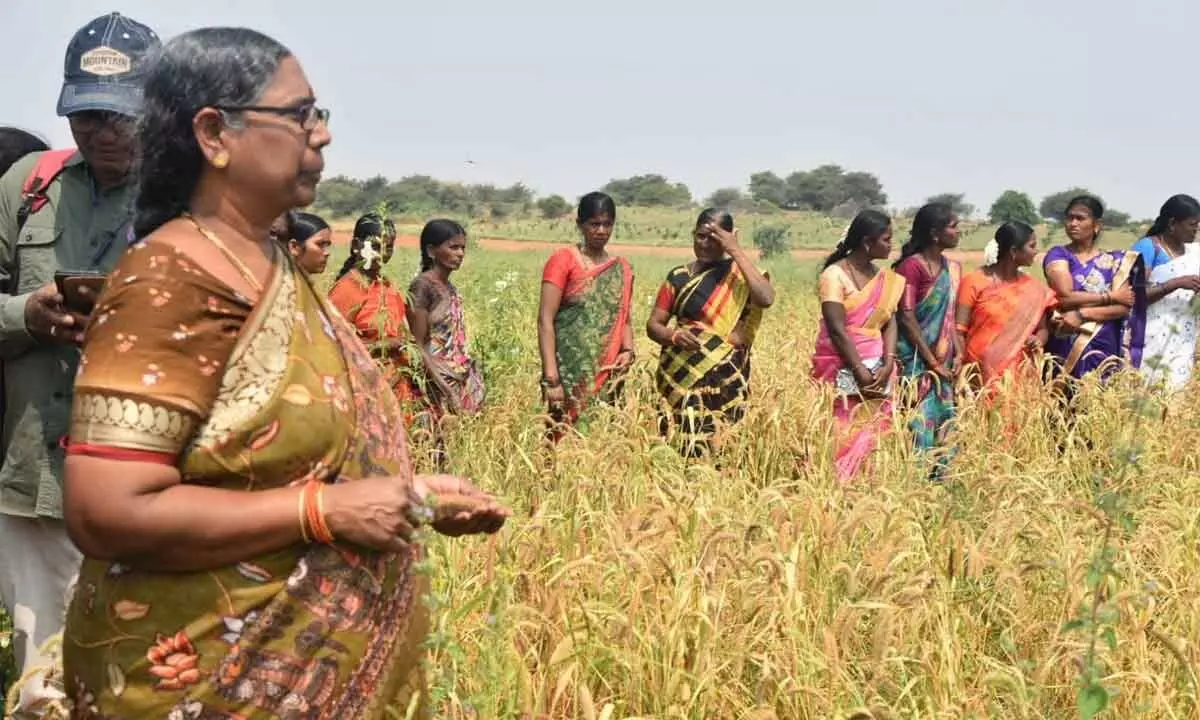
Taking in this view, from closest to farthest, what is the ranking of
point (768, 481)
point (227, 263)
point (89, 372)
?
1. point (89, 372)
2. point (227, 263)
3. point (768, 481)

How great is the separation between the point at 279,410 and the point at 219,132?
15.0 inches

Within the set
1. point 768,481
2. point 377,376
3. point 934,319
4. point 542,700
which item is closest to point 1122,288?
point 934,319

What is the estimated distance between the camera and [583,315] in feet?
17.8

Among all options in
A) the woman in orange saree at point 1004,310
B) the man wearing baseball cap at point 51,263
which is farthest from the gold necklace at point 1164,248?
the man wearing baseball cap at point 51,263

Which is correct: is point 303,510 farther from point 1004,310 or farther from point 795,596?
point 1004,310

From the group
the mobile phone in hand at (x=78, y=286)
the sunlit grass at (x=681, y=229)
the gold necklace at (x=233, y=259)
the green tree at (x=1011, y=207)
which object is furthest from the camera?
the green tree at (x=1011, y=207)

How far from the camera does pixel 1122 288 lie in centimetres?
637

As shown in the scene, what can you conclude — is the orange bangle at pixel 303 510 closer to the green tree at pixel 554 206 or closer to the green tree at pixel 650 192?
the green tree at pixel 554 206

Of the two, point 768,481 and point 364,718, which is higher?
point 364,718

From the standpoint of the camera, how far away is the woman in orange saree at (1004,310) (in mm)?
6113

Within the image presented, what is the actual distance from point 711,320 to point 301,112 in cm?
378

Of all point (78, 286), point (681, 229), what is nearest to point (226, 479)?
point (78, 286)

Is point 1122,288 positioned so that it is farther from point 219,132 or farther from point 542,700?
point 219,132

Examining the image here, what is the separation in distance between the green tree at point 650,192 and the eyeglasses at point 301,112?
72.7m
